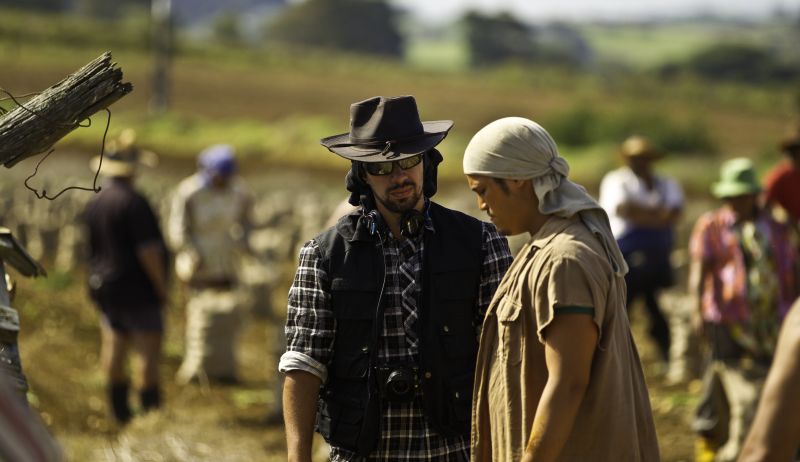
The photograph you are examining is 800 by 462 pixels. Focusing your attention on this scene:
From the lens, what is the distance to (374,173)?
4277 mm

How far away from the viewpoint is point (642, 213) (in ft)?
32.5

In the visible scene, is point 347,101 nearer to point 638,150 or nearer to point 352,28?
point 638,150

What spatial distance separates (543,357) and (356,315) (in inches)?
25.1

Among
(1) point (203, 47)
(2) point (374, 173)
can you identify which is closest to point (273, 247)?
(2) point (374, 173)

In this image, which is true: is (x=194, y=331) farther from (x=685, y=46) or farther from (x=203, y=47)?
(x=685, y=46)

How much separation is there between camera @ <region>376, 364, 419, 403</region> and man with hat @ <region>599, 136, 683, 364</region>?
585cm

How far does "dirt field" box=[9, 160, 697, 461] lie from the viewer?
8.02 metres

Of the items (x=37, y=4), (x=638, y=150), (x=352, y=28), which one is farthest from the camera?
(x=352, y=28)

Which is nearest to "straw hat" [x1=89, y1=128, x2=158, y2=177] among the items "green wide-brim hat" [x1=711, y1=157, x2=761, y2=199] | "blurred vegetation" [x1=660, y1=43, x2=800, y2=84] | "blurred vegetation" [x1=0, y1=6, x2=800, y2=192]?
"green wide-brim hat" [x1=711, y1=157, x2=761, y2=199]

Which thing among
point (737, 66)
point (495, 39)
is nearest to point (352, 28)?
point (495, 39)

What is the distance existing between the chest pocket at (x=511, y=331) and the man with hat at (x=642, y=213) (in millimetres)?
6015

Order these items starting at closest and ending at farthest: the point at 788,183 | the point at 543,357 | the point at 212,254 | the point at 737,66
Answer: the point at 543,357
the point at 788,183
the point at 212,254
the point at 737,66

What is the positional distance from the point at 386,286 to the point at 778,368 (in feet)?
5.10

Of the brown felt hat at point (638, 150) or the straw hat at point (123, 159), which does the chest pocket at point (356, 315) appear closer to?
the straw hat at point (123, 159)
